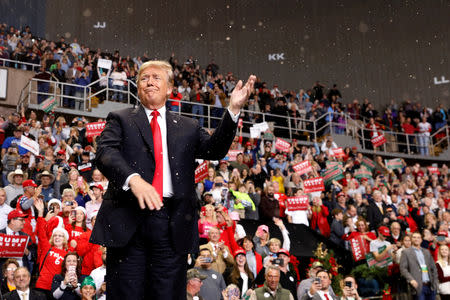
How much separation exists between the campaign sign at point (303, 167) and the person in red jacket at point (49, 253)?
5.93 m

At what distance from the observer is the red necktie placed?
2.07 metres

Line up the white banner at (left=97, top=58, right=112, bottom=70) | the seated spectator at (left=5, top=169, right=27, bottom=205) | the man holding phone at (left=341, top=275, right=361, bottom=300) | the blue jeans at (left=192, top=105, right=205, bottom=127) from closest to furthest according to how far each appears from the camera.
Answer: the man holding phone at (left=341, top=275, right=361, bottom=300) < the seated spectator at (left=5, top=169, right=27, bottom=205) < the white banner at (left=97, top=58, right=112, bottom=70) < the blue jeans at (left=192, top=105, right=205, bottom=127)

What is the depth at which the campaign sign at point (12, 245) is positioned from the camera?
5961 mm

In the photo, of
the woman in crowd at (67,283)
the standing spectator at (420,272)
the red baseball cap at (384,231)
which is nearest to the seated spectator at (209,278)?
the woman in crowd at (67,283)

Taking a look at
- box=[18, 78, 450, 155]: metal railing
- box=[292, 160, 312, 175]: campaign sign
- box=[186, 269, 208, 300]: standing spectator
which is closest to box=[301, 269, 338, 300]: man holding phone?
box=[186, 269, 208, 300]: standing spectator

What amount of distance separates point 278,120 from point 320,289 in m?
10.7

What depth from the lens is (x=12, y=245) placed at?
237 inches

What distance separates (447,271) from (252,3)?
646 inches

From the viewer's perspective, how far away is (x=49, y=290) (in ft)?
20.1

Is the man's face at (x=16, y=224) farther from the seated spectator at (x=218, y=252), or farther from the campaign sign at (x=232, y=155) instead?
the campaign sign at (x=232, y=155)

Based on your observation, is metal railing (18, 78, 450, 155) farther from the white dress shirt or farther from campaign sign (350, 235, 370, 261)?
the white dress shirt

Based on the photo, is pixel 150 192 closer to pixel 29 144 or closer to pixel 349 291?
pixel 349 291

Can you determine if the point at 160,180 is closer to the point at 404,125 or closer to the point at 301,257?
the point at 301,257

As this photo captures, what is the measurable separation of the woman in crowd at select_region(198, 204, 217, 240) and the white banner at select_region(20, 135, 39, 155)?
2.81 meters
